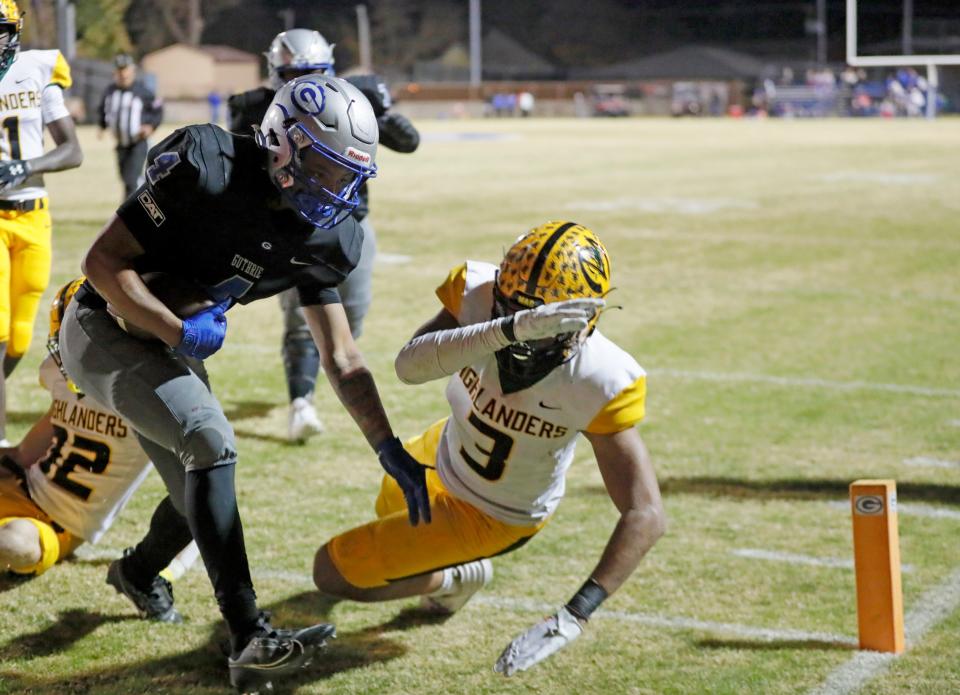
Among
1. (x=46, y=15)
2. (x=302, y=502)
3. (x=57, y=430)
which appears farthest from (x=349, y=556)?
(x=46, y=15)

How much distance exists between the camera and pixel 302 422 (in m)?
6.34

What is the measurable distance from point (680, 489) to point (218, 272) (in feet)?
8.97

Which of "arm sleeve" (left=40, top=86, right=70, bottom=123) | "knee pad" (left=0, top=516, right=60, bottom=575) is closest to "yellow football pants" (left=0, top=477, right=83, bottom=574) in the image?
"knee pad" (left=0, top=516, right=60, bottom=575)

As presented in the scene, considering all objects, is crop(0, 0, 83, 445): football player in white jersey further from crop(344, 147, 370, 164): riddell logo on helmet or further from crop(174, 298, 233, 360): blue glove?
crop(344, 147, 370, 164): riddell logo on helmet

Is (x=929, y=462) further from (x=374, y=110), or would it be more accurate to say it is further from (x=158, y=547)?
(x=158, y=547)

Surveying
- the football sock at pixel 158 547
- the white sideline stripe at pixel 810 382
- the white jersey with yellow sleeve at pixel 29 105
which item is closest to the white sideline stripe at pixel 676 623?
the football sock at pixel 158 547

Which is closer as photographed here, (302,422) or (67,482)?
(67,482)

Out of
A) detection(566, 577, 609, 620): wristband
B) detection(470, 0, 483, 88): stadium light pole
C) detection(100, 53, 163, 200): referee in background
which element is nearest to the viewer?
detection(566, 577, 609, 620): wristband

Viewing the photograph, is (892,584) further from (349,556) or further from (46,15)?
(46,15)

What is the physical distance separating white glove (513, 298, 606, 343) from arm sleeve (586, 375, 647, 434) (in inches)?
17.7

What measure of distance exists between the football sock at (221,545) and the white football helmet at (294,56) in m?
3.16

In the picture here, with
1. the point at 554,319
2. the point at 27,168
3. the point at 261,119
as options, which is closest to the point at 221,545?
the point at 554,319

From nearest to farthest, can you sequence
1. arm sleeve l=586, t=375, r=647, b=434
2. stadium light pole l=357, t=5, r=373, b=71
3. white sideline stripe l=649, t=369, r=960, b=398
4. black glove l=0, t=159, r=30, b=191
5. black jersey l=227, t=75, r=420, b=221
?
arm sleeve l=586, t=375, r=647, b=434 → black glove l=0, t=159, r=30, b=191 → black jersey l=227, t=75, r=420, b=221 → white sideline stripe l=649, t=369, r=960, b=398 → stadium light pole l=357, t=5, r=373, b=71

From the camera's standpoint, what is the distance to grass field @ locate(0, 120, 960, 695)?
3877 millimetres
